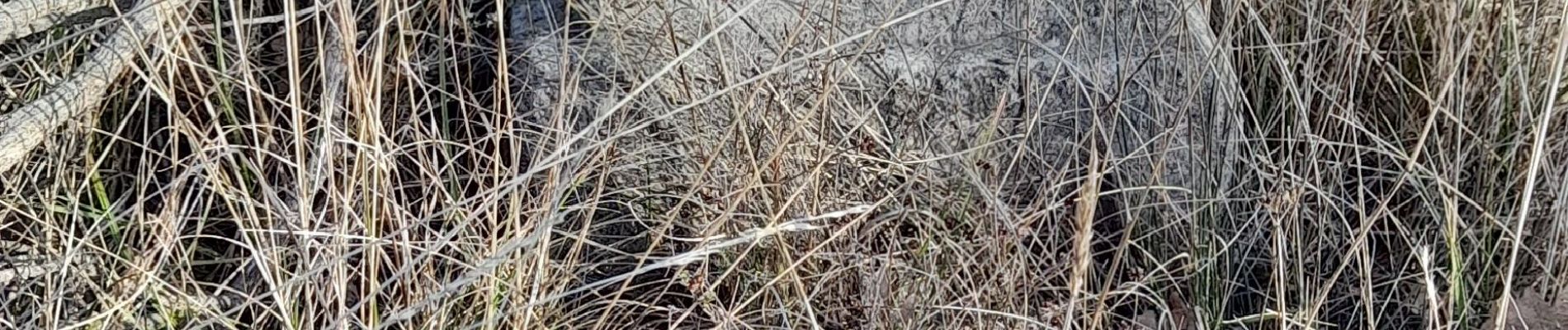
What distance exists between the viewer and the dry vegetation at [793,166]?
137 centimetres

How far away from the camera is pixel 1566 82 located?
1.73 metres

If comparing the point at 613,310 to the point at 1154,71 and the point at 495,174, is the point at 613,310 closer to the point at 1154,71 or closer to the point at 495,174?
the point at 495,174

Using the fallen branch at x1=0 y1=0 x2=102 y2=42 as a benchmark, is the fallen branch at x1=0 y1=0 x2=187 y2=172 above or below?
below

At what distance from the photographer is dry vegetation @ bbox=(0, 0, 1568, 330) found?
137 cm

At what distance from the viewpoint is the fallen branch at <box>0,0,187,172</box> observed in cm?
145

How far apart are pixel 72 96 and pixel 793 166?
2.67ft

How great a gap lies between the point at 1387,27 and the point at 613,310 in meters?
1.08

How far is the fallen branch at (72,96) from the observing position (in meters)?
1.45

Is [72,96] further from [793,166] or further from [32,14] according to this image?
[793,166]

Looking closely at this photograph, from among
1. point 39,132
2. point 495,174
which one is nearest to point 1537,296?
point 495,174

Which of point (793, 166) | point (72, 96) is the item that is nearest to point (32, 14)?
point (72, 96)

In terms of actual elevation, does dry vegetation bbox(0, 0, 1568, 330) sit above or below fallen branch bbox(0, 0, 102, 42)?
below

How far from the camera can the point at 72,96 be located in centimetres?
149

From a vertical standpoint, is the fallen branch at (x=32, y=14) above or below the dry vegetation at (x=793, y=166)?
above
